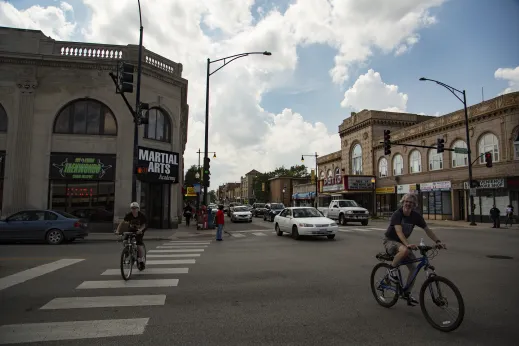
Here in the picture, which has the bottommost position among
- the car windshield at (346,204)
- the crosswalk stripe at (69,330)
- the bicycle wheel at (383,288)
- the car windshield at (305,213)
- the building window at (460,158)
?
the crosswalk stripe at (69,330)

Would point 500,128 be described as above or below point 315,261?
above

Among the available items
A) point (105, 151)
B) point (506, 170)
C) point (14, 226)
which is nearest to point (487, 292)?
point (14, 226)

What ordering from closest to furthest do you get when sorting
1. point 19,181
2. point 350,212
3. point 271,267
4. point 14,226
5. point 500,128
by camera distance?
point 271,267, point 14,226, point 19,181, point 350,212, point 500,128

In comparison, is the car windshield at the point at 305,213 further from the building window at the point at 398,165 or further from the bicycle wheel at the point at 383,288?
the building window at the point at 398,165

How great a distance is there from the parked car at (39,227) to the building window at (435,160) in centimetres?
3370

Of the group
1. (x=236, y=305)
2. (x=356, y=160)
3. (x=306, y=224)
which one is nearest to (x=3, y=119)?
(x=306, y=224)

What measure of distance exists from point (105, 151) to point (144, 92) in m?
4.44

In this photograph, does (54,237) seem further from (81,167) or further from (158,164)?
(158,164)

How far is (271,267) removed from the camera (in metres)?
8.95

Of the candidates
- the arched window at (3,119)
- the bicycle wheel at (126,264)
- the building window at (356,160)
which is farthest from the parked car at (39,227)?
the building window at (356,160)

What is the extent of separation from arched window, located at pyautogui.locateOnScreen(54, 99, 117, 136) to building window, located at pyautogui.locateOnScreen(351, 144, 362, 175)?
121 ft

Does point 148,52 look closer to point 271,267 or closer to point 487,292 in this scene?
point 271,267

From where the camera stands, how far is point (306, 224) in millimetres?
15484

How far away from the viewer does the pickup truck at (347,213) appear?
86.2 feet
